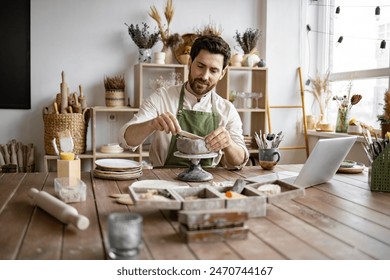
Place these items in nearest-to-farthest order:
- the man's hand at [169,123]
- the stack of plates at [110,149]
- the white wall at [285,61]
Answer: the man's hand at [169,123]
the stack of plates at [110,149]
the white wall at [285,61]

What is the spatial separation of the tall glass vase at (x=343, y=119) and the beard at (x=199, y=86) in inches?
81.2

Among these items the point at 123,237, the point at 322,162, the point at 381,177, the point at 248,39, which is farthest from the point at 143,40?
the point at 123,237

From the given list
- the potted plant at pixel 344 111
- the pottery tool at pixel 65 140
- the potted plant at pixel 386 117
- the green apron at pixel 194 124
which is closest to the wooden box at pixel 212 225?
the pottery tool at pixel 65 140

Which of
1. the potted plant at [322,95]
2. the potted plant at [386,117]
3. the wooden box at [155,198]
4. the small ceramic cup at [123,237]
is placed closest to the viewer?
the small ceramic cup at [123,237]

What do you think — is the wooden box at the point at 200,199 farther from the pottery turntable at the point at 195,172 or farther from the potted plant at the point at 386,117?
the potted plant at the point at 386,117

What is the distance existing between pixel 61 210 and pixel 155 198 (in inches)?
12.1

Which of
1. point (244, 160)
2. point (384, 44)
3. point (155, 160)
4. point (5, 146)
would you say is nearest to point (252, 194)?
point (244, 160)

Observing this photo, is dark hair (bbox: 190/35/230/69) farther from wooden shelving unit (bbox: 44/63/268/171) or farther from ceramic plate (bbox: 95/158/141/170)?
wooden shelving unit (bbox: 44/63/268/171)

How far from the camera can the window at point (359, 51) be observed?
427 centimetres

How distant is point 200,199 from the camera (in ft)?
4.83

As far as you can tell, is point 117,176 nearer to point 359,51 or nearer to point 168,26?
point 168,26

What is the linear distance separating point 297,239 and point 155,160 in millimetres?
1777

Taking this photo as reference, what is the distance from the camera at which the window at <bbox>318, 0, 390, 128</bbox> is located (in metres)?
4.27

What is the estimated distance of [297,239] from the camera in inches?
52.3
